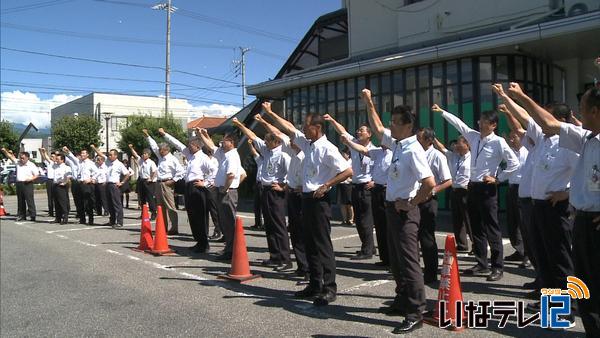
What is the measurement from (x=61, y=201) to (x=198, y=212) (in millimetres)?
6914

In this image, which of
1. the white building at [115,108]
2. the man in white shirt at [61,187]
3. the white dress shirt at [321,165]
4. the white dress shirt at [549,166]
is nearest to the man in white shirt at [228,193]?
the white dress shirt at [321,165]

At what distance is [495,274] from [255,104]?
17.4 m

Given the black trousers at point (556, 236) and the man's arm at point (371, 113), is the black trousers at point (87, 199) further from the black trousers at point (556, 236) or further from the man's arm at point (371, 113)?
the black trousers at point (556, 236)

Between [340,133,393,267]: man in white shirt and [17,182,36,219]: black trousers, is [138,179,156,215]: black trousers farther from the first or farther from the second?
[340,133,393,267]: man in white shirt

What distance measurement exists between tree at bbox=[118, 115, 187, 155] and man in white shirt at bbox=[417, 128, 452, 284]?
30894mm

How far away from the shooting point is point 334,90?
17.8 meters

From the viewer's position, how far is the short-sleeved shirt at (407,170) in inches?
179

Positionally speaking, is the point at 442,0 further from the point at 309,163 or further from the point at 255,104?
the point at 309,163

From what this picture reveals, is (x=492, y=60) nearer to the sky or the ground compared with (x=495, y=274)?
nearer to the sky

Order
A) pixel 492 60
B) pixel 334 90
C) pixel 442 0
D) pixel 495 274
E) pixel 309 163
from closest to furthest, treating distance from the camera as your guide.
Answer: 1. pixel 309 163
2. pixel 495 274
3. pixel 492 60
4. pixel 442 0
5. pixel 334 90

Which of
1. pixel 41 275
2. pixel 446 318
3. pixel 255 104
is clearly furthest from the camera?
pixel 255 104

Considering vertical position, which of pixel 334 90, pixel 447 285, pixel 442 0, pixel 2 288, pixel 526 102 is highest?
pixel 442 0

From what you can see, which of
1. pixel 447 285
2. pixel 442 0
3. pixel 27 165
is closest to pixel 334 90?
pixel 442 0

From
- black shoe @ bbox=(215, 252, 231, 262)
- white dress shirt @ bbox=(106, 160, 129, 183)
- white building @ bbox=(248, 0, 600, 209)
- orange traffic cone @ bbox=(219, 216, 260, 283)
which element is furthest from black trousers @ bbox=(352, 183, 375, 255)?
white dress shirt @ bbox=(106, 160, 129, 183)
